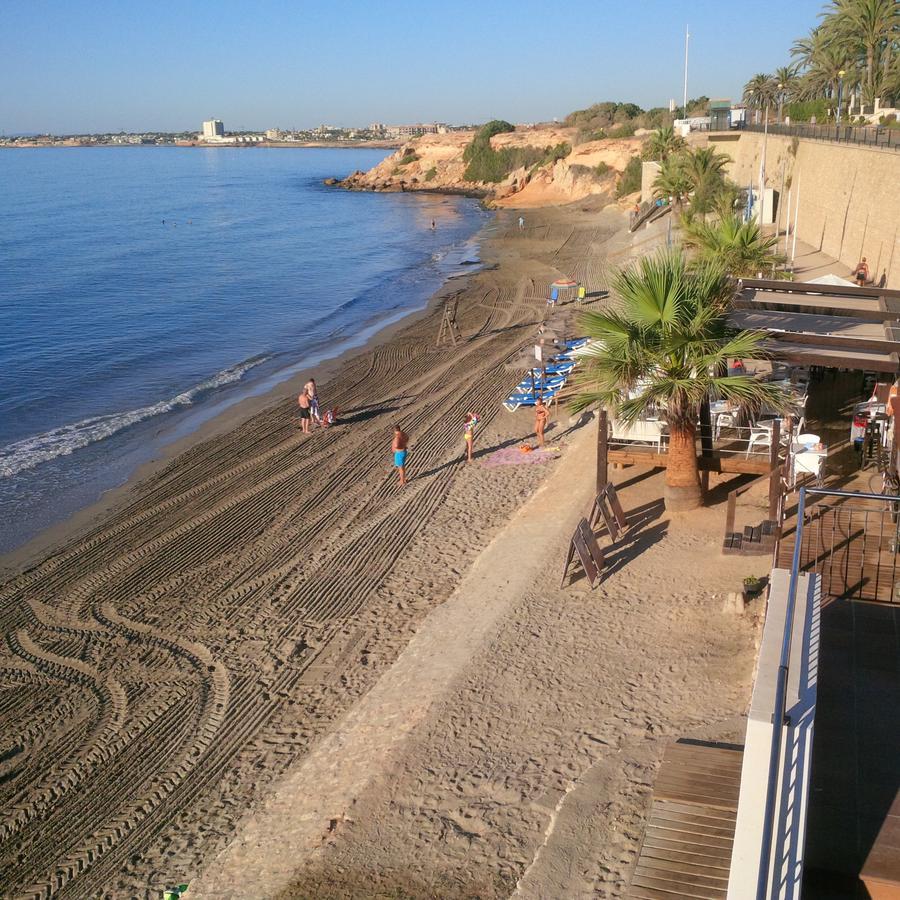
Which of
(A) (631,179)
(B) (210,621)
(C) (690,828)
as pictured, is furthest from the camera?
(A) (631,179)

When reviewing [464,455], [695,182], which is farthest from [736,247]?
[695,182]

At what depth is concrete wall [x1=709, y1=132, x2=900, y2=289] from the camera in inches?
928

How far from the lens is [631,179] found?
6781cm

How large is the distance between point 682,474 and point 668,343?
1.98 metres

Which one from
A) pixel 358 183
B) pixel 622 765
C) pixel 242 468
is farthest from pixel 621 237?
pixel 358 183

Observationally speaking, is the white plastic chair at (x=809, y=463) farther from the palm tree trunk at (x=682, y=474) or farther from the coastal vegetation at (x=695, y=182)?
the coastal vegetation at (x=695, y=182)

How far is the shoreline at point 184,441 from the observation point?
47.5 ft

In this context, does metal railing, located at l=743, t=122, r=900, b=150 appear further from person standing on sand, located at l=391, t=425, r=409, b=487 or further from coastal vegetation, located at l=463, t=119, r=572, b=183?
coastal vegetation, located at l=463, t=119, r=572, b=183

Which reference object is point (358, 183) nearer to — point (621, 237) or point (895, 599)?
point (621, 237)

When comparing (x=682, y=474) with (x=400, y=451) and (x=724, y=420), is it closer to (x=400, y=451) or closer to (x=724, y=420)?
(x=724, y=420)

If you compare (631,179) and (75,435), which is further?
(631,179)

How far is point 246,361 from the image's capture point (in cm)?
2772

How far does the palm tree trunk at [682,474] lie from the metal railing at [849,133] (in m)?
17.9

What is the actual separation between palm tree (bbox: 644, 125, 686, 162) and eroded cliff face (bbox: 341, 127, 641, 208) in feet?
48.3
